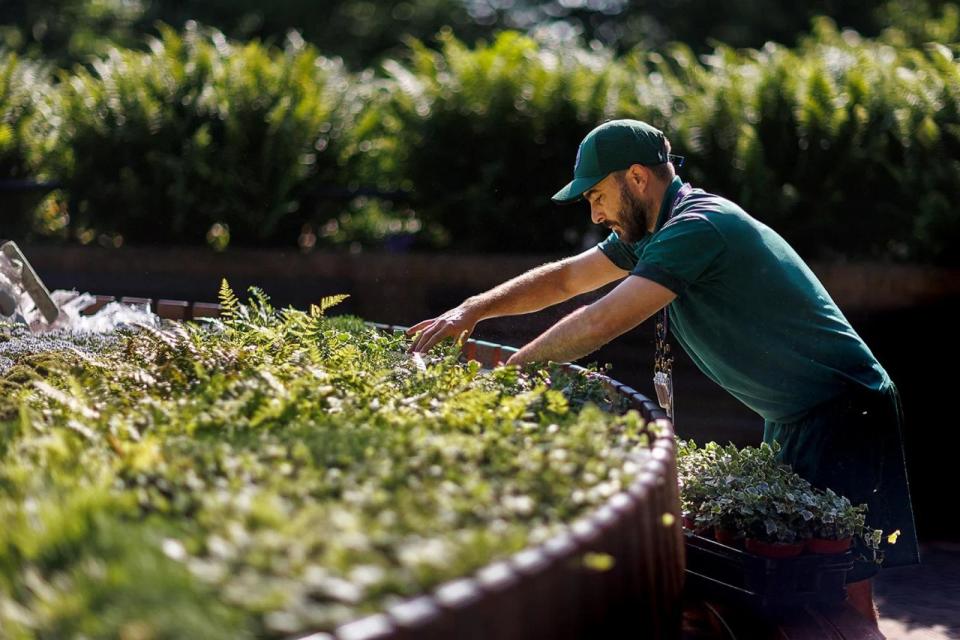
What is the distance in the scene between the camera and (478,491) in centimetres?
194

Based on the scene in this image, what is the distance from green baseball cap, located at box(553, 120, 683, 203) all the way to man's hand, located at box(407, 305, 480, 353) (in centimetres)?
59

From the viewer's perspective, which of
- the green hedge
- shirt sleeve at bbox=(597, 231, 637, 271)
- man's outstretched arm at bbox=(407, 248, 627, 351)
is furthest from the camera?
the green hedge

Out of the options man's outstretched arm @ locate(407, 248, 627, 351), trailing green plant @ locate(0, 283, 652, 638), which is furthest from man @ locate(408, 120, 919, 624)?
trailing green plant @ locate(0, 283, 652, 638)

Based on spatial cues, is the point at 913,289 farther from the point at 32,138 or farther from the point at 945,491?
the point at 32,138

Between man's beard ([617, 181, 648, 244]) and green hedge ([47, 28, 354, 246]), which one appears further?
green hedge ([47, 28, 354, 246])

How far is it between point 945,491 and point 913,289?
3.83 ft

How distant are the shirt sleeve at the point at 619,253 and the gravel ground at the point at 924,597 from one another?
1922mm

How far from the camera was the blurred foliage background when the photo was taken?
6.72 metres

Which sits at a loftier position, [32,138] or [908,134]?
[908,134]

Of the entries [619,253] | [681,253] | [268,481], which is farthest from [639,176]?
[268,481]

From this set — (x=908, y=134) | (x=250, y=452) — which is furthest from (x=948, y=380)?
(x=250, y=452)

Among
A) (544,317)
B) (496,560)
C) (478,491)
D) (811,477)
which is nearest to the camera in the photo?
(496,560)

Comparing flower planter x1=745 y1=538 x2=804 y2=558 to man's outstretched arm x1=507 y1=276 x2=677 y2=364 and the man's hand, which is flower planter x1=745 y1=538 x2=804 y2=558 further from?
the man's hand

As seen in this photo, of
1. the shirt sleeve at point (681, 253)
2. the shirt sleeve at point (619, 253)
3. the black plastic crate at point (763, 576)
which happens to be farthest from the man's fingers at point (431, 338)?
the black plastic crate at point (763, 576)
